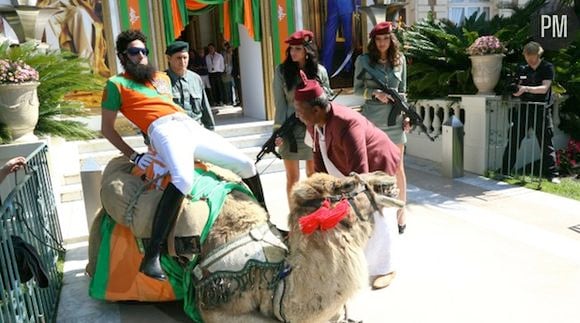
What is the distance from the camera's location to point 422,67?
27.0ft

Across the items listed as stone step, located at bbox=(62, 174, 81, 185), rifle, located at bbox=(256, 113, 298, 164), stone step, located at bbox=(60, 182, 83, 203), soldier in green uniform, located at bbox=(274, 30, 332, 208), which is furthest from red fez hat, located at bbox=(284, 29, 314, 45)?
stone step, located at bbox=(62, 174, 81, 185)

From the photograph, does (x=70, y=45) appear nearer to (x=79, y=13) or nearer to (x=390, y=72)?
(x=79, y=13)

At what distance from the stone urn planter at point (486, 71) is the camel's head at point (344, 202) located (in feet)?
16.5

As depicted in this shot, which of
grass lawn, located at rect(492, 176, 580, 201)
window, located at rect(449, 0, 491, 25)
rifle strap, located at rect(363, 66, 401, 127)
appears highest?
window, located at rect(449, 0, 491, 25)

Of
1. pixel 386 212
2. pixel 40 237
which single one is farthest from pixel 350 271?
pixel 40 237

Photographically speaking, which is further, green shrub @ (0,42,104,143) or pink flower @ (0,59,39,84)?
green shrub @ (0,42,104,143)

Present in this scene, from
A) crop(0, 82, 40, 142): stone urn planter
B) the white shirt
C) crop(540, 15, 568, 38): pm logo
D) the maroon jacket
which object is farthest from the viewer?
the white shirt

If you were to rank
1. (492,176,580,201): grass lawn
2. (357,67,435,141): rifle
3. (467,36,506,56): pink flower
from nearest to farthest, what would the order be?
(357,67,435,141): rifle → (492,176,580,201): grass lawn → (467,36,506,56): pink flower

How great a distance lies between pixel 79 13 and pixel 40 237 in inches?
235

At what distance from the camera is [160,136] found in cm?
311

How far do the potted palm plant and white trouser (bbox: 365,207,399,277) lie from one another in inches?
167

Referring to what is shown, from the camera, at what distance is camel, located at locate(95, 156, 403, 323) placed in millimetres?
2590

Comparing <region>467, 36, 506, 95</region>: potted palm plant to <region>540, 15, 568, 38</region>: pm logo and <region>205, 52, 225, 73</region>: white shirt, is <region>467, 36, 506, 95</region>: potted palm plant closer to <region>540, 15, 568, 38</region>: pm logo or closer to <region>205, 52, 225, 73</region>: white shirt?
<region>540, 15, 568, 38</region>: pm logo

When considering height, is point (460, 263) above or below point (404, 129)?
below
